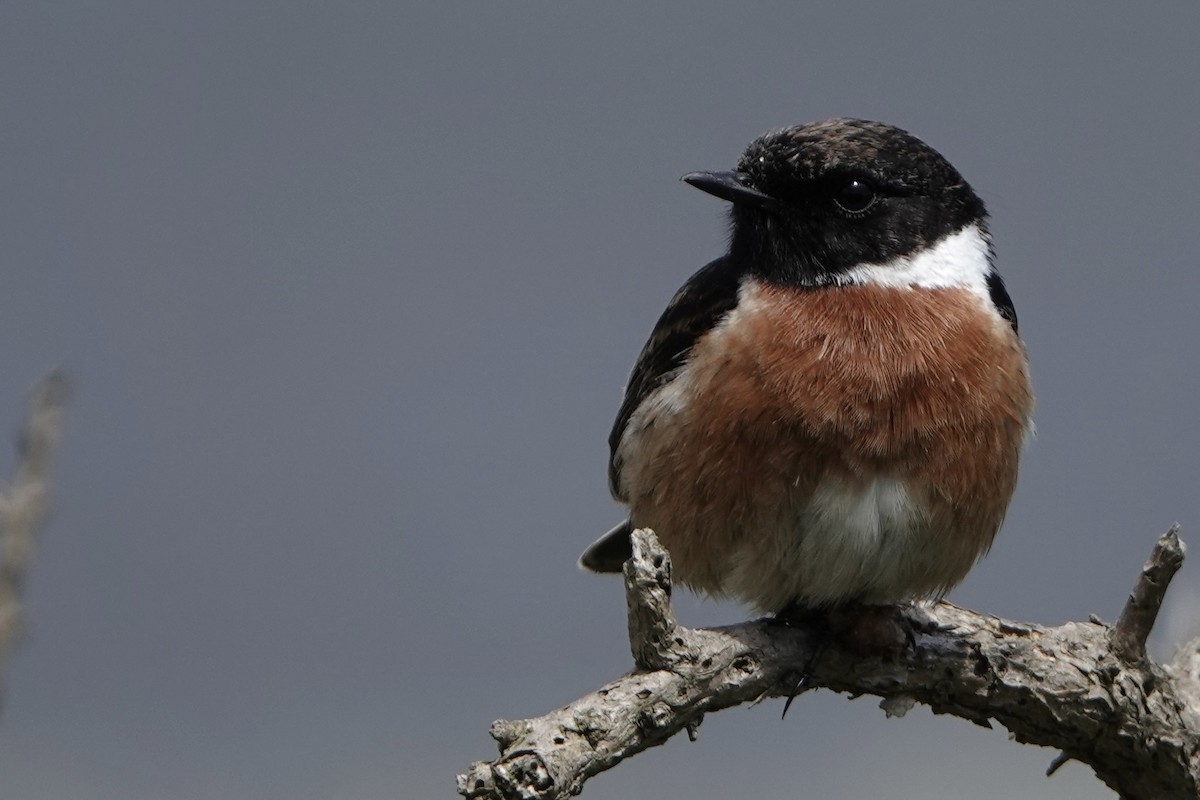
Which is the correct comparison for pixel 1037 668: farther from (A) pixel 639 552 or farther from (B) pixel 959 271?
(A) pixel 639 552

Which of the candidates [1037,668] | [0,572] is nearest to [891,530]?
[1037,668]

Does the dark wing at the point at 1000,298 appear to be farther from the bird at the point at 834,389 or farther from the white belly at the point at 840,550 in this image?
the white belly at the point at 840,550

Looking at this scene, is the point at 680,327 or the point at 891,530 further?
the point at 680,327

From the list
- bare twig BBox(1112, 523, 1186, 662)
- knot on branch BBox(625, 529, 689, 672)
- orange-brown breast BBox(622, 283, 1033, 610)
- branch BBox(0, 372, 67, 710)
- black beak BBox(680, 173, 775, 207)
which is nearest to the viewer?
branch BBox(0, 372, 67, 710)

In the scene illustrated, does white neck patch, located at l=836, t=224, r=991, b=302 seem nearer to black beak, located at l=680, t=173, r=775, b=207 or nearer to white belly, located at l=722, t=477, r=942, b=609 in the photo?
black beak, located at l=680, t=173, r=775, b=207

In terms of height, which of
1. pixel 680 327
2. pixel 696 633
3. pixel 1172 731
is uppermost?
pixel 680 327

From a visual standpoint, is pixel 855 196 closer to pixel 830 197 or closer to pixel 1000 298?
pixel 830 197

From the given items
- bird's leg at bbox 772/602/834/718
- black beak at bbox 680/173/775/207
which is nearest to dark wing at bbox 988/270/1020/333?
black beak at bbox 680/173/775/207
